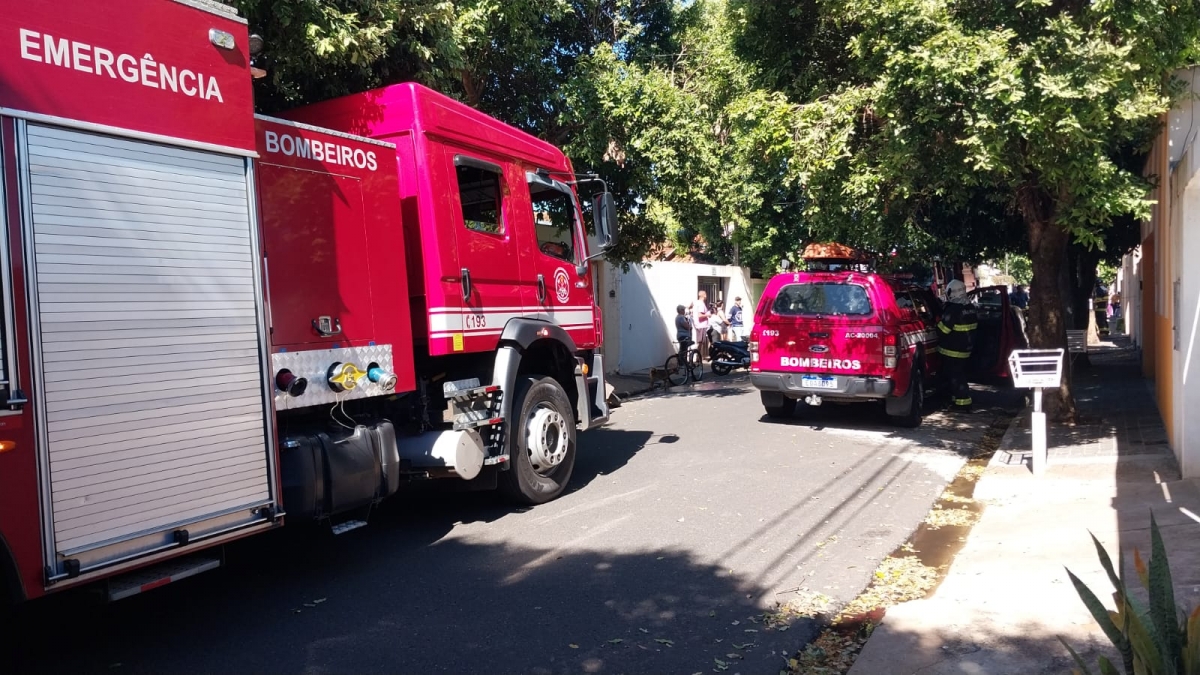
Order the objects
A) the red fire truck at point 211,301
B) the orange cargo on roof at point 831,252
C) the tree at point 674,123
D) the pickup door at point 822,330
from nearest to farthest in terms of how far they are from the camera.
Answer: the red fire truck at point 211,301 → the pickup door at point 822,330 → the tree at point 674,123 → the orange cargo on roof at point 831,252

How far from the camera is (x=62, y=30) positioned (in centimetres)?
360

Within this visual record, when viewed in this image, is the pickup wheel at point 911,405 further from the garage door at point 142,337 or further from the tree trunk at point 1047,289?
the garage door at point 142,337

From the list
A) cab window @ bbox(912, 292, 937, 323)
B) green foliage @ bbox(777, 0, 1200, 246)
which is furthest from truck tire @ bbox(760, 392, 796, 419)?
green foliage @ bbox(777, 0, 1200, 246)

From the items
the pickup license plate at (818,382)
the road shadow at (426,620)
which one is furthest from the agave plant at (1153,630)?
the pickup license plate at (818,382)

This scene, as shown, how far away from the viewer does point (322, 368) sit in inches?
197

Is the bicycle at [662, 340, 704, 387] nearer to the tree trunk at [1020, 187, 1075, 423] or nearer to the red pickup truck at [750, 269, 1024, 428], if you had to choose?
the red pickup truck at [750, 269, 1024, 428]

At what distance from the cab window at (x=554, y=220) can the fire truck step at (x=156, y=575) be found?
386 centimetres

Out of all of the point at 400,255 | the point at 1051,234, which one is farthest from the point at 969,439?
the point at 400,255

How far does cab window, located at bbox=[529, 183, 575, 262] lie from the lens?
7.38 metres

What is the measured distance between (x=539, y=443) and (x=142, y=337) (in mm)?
3471

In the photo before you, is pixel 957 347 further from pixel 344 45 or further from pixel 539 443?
pixel 344 45

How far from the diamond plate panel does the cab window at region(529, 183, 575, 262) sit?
2.26 metres

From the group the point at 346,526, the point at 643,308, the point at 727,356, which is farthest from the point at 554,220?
the point at 643,308

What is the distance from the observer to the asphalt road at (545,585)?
4121 millimetres
